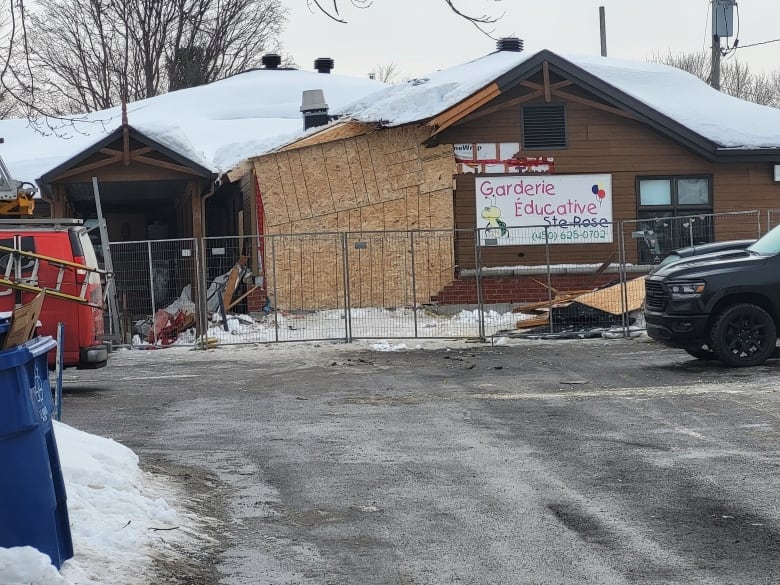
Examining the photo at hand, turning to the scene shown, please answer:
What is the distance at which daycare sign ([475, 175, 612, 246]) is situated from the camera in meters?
24.9

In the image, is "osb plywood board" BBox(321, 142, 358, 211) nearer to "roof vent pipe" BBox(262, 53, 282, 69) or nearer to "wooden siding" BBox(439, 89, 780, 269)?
"wooden siding" BBox(439, 89, 780, 269)

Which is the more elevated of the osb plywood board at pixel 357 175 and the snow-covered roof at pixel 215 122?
the snow-covered roof at pixel 215 122

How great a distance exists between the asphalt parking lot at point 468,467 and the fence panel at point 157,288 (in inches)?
184

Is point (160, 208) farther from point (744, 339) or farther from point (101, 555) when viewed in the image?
point (101, 555)

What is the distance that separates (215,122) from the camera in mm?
34188

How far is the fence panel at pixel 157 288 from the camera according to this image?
21.0 m

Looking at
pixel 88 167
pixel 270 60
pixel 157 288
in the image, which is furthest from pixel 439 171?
pixel 270 60

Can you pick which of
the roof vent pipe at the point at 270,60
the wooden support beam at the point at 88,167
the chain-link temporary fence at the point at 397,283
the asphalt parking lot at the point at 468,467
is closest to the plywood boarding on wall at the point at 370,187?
the chain-link temporary fence at the point at 397,283

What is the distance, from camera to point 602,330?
2020 centimetres

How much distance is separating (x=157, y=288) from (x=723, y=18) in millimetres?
17624

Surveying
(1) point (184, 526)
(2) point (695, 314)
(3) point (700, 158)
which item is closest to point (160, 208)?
(3) point (700, 158)

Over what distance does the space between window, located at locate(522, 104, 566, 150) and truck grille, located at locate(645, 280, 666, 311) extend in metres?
9.83

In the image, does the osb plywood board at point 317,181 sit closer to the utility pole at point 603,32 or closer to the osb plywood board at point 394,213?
the osb plywood board at point 394,213

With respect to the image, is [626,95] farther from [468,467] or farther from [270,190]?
[468,467]
